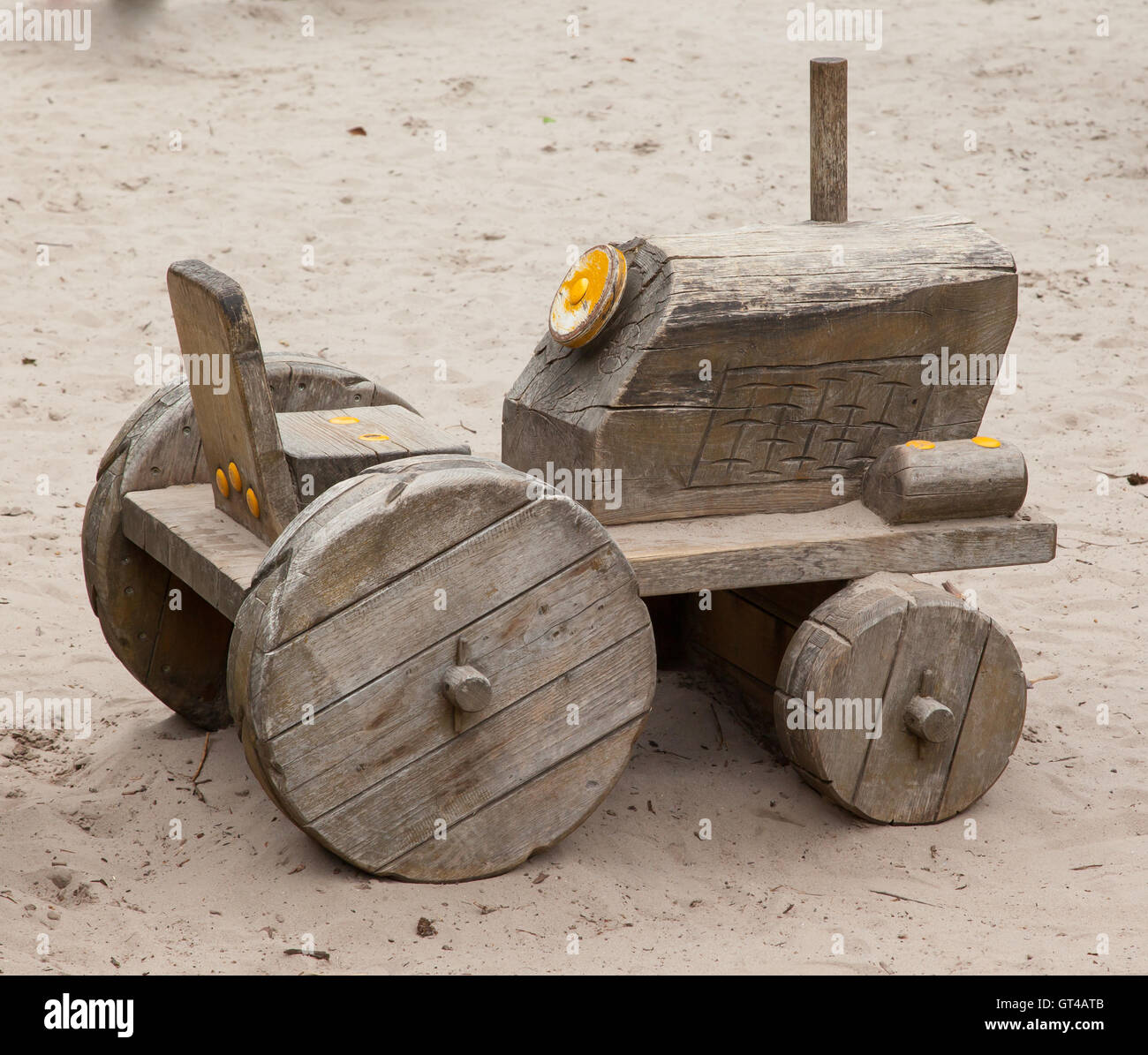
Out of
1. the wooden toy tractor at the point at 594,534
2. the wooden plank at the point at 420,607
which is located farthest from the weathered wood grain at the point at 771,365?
the wooden plank at the point at 420,607

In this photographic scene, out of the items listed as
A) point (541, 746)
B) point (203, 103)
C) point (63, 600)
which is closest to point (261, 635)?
point (541, 746)

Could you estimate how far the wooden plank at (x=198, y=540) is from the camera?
9.92ft

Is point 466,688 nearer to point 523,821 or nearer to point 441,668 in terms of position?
point 441,668

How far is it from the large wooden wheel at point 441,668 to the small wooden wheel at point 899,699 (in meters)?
0.42

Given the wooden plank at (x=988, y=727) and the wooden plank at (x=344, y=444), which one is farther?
the wooden plank at (x=988, y=727)

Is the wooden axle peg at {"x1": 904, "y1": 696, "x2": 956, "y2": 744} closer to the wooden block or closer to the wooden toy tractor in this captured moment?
the wooden toy tractor

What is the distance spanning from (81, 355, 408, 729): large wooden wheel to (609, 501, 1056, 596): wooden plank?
986 millimetres

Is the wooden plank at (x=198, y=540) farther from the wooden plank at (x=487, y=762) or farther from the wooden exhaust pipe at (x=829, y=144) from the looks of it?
the wooden exhaust pipe at (x=829, y=144)

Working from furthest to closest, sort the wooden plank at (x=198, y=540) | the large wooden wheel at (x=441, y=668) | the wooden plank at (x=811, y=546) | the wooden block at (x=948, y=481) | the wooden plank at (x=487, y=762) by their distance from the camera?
the wooden block at (x=948, y=481)
the wooden plank at (x=811, y=546)
the wooden plank at (x=198, y=540)
the wooden plank at (x=487, y=762)
the large wooden wheel at (x=441, y=668)

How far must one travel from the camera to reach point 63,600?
464 cm

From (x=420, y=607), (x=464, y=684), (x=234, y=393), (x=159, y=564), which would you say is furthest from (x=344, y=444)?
(x=159, y=564)

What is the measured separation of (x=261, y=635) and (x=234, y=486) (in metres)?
0.68

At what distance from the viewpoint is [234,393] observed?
2.99 metres

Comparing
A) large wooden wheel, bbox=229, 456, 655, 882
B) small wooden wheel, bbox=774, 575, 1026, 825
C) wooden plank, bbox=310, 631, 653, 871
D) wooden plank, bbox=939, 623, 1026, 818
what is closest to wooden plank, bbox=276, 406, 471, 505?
large wooden wheel, bbox=229, 456, 655, 882
